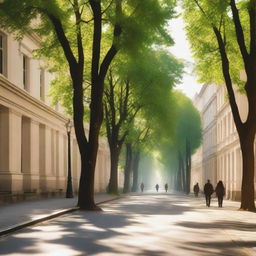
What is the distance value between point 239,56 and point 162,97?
1681cm

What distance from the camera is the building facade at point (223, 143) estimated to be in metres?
44.9

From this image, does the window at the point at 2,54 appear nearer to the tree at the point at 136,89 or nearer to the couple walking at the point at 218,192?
the tree at the point at 136,89

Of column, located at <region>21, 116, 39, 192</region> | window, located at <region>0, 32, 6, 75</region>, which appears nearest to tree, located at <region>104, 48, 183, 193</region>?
column, located at <region>21, 116, 39, 192</region>

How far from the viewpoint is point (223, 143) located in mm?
Result: 55875

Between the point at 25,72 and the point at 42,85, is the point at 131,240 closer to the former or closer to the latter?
the point at 25,72

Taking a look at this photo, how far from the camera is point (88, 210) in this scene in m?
23.6

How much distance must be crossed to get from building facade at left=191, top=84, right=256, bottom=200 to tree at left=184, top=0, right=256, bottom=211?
595 centimetres

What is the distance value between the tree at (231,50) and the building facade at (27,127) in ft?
28.2

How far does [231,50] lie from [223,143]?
30.1 m

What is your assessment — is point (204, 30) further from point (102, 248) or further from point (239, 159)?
point (239, 159)

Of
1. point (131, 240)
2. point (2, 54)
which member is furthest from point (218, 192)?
point (131, 240)

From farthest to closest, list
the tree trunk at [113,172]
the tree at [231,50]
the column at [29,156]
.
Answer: the tree trunk at [113,172]
the column at [29,156]
the tree at [231,50]

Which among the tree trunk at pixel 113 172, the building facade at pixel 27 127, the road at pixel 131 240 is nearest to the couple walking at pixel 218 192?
the building facade at pixel 27 127

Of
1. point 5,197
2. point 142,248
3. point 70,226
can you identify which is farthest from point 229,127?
point 142,248
